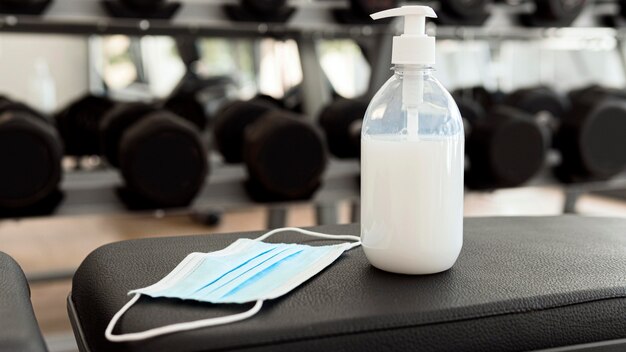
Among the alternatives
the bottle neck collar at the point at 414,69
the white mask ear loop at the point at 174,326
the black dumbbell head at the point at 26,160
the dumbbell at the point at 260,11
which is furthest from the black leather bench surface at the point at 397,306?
the dumbbell at the point at 260,11

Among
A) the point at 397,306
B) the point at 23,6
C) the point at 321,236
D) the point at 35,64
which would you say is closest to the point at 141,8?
the point at 23,6

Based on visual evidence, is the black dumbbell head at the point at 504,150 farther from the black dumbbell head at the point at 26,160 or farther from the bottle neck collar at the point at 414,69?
the bottle neck collar at the point at 414,69

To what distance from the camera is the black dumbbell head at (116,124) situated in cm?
177

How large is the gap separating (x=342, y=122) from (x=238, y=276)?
139cm

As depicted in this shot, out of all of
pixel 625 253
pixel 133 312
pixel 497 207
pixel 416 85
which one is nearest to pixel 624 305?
pixel 625 253

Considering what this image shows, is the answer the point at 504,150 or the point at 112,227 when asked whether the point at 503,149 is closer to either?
the point at 504,150

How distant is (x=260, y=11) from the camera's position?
6.11ft

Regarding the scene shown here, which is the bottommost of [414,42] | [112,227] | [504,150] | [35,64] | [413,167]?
[112,227]

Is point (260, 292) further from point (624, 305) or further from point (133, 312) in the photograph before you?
point (624, 305)

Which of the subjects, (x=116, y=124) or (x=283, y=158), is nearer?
(x=283, y=158)

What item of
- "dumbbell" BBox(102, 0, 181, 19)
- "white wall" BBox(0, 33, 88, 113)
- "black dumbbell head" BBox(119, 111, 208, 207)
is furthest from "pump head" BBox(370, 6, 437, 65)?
"white wall" BBox(0, 33, 88, 113)

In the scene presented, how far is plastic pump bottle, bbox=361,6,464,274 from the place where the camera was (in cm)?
62

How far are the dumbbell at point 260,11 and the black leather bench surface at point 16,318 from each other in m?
1.31

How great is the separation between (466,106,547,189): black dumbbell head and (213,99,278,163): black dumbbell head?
0.56m
